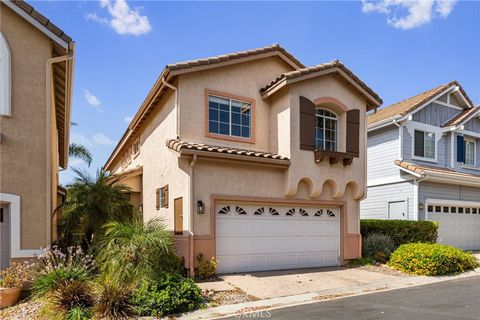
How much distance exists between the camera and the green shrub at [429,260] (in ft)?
43.1

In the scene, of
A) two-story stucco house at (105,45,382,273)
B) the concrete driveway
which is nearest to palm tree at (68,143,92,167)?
two-story stucco house at (105,45,382,273)

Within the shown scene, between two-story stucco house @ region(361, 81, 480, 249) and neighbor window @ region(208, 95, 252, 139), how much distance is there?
8830 mm

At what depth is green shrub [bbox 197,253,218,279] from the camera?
37.2ft

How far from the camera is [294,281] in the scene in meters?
11.4

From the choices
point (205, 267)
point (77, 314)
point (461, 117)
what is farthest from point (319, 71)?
point (461, 117)

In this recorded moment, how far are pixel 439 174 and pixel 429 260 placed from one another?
6.33 meters

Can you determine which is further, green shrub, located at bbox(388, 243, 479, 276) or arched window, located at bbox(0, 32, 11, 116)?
green shrub, located at bbox(388, 243, 479, 276)

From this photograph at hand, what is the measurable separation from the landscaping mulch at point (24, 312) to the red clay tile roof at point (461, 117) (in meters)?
20.6

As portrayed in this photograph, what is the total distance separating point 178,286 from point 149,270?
35.7 inches

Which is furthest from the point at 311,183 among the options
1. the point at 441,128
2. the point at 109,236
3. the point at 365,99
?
the point at 441,128

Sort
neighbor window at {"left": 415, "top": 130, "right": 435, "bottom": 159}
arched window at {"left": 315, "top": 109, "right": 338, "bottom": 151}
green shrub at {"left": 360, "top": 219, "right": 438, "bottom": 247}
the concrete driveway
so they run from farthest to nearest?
1. neighbor window at {"left": 415, "top": 130, "right": 435, "bottom": 159}
2. green shrub at {"left": 360, "top": 219, "right": 438, "bottom": 247}
3. arched window at {"left": 315, "top": 109, "right": 338, "bottom": 151}
4. the concrete driveway

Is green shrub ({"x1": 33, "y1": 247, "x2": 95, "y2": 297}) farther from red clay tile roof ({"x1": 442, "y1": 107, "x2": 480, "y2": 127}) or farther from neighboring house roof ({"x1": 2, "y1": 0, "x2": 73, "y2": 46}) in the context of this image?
red clay tile roof ({"x1": 442, "y1": 107, "x2": 480, "y2": 127})

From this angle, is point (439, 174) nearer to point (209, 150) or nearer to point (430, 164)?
point (430, 164)

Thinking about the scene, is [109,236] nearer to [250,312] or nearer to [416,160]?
[250,312]
